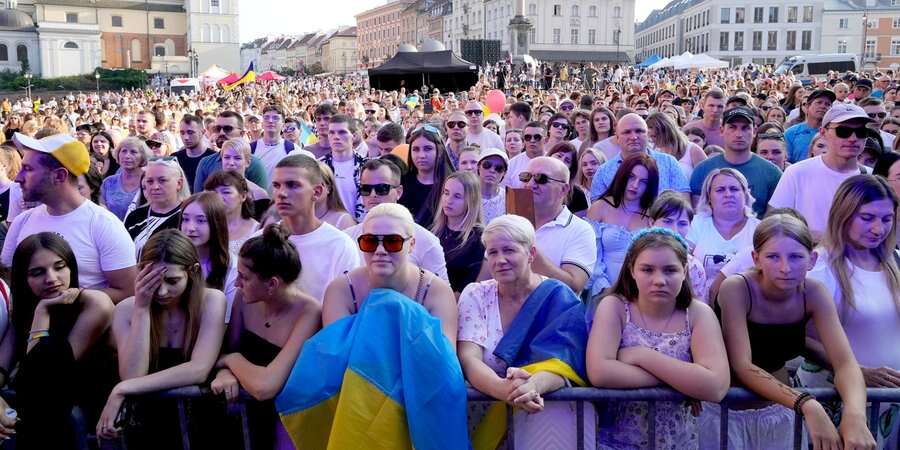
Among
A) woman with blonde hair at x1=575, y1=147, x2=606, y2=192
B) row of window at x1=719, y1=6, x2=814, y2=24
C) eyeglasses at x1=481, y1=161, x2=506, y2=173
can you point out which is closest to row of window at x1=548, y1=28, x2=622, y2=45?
row of window at x1=719, y1=6, x2=814, y2=24

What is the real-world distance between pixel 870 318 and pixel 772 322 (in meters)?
0.54

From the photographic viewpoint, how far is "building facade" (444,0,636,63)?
85.2 meters

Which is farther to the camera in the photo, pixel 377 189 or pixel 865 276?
pixel 377 189

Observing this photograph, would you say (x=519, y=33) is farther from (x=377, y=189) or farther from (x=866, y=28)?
(x=866, y=28)

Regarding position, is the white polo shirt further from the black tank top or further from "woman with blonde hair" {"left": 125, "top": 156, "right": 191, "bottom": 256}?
"woman with blonde hair" {"left": 125, "top": 156, "right": 191, "bottom": 256}

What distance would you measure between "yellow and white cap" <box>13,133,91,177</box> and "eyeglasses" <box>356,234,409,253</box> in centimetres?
200

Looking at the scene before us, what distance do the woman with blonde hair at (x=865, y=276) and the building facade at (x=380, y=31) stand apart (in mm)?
111673

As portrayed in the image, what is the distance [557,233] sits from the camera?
14.7 ft

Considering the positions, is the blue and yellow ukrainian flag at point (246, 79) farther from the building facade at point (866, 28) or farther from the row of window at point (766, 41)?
the building facade at point (866, 28)

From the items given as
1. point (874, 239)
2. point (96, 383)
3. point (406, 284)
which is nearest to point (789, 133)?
point (874, 239)

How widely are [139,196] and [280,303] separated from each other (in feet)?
9.66

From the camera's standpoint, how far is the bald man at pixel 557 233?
13.8 feet

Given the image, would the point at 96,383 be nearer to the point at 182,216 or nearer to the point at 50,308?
the point at 50,308

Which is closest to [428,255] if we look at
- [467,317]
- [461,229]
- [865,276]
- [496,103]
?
[461,229]
